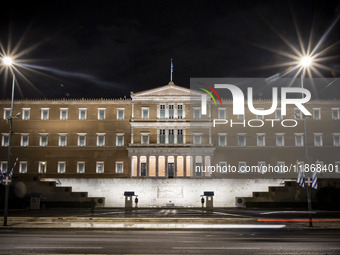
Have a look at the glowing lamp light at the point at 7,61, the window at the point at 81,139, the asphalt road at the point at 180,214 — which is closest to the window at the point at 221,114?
the window at the point at 81,139

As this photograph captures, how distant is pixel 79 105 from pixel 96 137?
5.87m

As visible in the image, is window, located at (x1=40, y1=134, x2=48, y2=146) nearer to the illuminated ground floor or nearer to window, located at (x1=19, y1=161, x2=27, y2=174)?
window, located at (x1=19, y1=161, x2=27, y2=174)

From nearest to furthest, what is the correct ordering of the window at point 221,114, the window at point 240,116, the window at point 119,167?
the window at point 119,167, the window at point 221,114, the window at point 240,116

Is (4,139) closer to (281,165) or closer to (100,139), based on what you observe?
(100,139)

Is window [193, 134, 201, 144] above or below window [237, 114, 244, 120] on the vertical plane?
below

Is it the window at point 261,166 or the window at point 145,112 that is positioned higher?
the window at point 145,112

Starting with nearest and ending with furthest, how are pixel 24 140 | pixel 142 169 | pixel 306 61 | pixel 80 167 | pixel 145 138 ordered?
1. pixel 306 61
2. pixel 142 169
3. pixel 80 167
4. pixel 145 138
5. pixel 24 140

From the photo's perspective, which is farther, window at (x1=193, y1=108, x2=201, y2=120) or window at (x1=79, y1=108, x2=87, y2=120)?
window at (x1=79, y1=108, x2=87, y2=120)

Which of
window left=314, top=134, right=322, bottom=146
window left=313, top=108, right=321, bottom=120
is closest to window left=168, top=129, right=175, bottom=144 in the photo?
window left=314, top=134, right=322, bottom=146

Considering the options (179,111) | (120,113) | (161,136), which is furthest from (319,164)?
(120,113)

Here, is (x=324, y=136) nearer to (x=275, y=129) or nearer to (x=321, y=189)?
(x=275, y=129)

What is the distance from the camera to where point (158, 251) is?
13.1 meters

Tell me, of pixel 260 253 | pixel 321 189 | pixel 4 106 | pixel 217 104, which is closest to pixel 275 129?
pixel 217 104

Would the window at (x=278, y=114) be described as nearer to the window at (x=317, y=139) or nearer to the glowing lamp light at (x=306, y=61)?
the window at (x=317, y=139)
